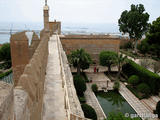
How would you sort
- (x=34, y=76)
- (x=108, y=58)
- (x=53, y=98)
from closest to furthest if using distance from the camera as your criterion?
(x=34, y=76)
(x=53, y=98)
(x=108, y=58)

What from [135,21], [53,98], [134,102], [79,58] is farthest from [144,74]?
[53,98]

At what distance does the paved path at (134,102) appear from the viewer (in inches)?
387

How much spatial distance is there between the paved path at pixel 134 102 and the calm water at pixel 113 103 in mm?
271

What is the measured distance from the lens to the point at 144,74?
13.1m

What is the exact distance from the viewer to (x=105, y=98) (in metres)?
11.8

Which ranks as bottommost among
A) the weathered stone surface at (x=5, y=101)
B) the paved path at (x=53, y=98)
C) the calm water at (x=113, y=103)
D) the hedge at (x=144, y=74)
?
the calm water at (x=113, y=103)

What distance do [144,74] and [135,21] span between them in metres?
7.93

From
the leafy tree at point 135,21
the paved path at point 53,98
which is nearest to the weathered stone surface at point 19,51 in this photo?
the paved path at point 53,98

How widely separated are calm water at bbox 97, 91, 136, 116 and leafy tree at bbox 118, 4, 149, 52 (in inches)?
384

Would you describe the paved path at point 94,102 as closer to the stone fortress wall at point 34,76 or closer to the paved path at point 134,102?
the paved path at point 134,102

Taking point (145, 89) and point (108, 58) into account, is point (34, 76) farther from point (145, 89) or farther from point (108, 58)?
point (108, 58)

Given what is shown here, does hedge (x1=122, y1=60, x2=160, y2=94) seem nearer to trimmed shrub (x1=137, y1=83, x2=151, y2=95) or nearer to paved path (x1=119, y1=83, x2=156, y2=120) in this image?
trimmed shrub (x1=137, y1=83, x2=151, y2=95)

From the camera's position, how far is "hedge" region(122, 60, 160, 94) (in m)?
11.8

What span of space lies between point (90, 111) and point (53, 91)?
163 inches
